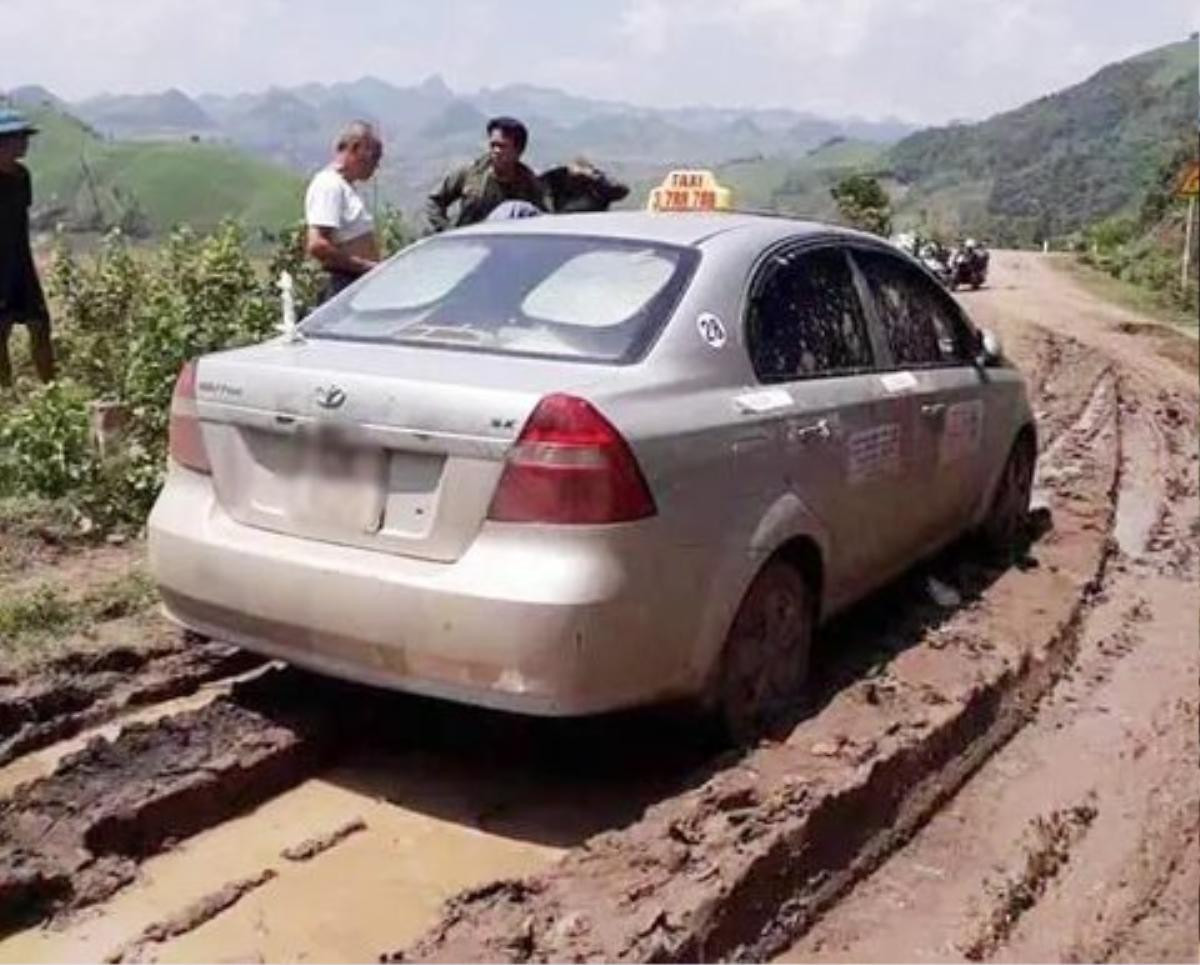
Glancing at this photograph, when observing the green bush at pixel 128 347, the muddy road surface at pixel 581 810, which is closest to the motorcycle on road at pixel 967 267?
the green bush at pixel 128 347

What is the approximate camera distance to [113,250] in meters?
9.59

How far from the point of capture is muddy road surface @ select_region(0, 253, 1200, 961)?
359 cm

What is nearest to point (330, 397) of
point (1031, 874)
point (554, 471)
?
point (554, 471)

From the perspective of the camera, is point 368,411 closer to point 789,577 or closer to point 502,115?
point 789,577

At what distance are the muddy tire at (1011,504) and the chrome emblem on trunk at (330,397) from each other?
3.81 m

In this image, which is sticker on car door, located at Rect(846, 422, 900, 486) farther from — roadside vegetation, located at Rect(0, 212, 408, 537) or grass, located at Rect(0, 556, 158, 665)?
roadside vegetation, located at Rect(0, 212, 408, 537)

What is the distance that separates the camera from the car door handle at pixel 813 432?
4.72 meters

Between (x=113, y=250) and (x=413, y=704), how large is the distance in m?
5.74

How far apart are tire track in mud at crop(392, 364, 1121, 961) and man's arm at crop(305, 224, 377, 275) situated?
2.87 m

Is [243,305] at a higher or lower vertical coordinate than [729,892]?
higher

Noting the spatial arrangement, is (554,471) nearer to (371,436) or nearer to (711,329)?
(371,436)

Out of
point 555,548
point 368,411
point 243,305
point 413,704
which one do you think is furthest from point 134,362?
point 555,548

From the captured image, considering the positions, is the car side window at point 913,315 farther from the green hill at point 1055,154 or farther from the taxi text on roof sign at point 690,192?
the green hill at point 1055,154

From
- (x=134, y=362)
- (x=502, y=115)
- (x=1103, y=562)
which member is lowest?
(x=1103, y=562)
